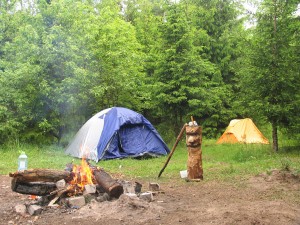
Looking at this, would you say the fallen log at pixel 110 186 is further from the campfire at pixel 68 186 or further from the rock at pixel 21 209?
the rock at pixel 21 209

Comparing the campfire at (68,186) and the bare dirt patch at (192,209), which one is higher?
the campfire at (68,186)

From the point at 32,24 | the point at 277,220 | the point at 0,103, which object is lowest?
the point at 277,220

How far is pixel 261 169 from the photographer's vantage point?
8.84 metres

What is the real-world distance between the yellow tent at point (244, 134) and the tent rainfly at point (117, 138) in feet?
12.0

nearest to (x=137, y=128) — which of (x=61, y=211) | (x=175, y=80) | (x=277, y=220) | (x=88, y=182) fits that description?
(x=175, y=80)

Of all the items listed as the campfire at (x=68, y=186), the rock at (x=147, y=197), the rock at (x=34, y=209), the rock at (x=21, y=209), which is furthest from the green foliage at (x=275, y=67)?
the rock at (x=21, y=209)

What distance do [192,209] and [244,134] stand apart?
10619 millimetres

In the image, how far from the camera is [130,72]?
17.0 meters

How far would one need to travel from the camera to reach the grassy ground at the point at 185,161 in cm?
887

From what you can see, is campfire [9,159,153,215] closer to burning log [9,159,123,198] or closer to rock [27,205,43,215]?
burning log [9,159,123,198]

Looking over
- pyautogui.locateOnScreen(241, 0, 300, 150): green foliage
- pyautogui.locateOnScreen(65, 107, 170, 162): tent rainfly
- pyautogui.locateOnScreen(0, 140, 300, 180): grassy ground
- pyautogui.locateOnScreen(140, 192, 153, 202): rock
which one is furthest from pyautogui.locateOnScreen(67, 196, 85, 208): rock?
pyautogui.locateOnScreen(241, 0, 300, 150): green foliage

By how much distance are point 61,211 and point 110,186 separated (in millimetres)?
858

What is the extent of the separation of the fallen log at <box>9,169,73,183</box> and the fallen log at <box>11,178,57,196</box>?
7cm

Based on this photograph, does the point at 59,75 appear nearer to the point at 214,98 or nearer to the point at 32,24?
the point at 32,24
